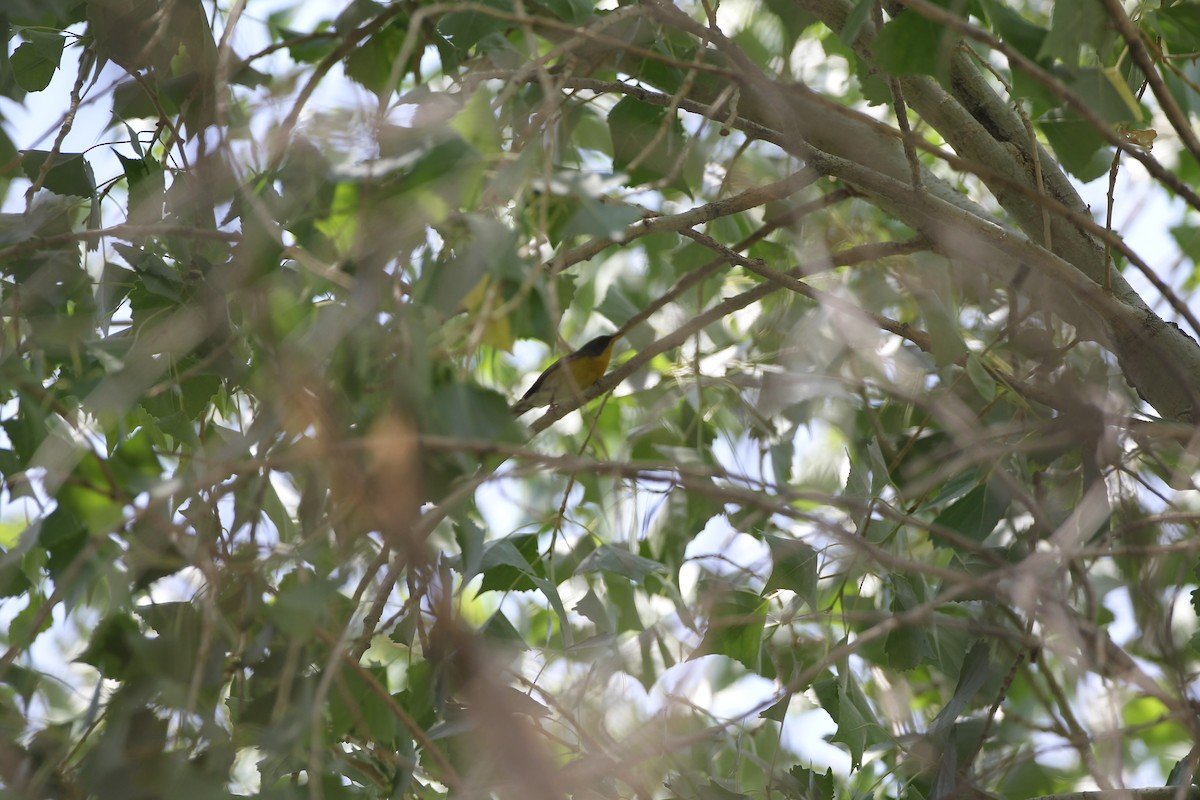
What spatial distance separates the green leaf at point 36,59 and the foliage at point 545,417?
1 cm

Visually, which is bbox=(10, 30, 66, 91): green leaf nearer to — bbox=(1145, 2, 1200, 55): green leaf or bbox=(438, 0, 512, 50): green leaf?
bbox=(438, 0, 512, 50): green leaf

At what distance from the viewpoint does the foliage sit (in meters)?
1.26

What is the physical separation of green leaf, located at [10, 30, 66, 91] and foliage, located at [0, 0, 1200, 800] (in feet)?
0.03

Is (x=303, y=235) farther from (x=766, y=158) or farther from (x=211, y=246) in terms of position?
(x=766, y=158)

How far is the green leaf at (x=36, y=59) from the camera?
6.95 ft

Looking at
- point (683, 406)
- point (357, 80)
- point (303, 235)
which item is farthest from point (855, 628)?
point (303, 235)

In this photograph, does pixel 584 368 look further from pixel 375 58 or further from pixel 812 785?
pixel 812 785

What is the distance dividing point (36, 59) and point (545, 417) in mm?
1243

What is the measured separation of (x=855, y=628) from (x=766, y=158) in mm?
1478

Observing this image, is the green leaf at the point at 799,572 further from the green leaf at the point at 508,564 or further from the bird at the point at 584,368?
the bird at the point at 584,368

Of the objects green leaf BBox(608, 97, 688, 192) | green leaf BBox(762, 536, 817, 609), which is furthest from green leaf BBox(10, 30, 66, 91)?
green leaf BBox(762, 536, 817, 609)

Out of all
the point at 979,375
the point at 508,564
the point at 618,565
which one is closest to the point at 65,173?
the point at 508,564

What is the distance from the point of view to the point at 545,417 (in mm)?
2230

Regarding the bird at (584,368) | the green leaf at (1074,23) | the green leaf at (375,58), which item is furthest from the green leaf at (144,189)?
the bird at (584,368)
